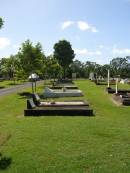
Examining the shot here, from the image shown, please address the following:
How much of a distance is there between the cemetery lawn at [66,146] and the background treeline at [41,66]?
3079cm

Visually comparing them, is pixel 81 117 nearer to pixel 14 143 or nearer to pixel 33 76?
pixel 14 143

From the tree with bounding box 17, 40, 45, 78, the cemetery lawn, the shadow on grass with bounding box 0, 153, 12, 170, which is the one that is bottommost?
the cemetery lawn

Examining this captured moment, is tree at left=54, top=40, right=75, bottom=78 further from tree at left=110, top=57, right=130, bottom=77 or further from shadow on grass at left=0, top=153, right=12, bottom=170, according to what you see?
shadow on grass at left=0, top=153, right=12, bottom=170

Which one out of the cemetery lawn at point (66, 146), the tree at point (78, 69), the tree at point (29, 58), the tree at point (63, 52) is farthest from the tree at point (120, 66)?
the cemetery lawn at point (66, 146)

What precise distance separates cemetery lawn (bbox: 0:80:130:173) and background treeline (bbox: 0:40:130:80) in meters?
30.8

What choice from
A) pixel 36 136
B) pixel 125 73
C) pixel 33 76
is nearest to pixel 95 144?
pixel 36 136

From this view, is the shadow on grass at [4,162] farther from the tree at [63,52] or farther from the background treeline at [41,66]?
the tree at [63,52]

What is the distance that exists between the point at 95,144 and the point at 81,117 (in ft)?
26.8

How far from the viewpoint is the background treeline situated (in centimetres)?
4941

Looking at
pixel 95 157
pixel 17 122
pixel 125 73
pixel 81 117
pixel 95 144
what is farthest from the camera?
pixel 125 73

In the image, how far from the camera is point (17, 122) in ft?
63.1

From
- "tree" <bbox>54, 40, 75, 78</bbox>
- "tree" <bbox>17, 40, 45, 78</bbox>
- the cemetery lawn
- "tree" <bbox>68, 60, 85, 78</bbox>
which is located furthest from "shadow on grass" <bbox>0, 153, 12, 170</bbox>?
"tree" <bbox>68, 60, 85, 78</bbox>

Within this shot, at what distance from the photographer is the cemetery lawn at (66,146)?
1023 cm

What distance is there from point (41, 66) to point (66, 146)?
126 feet
